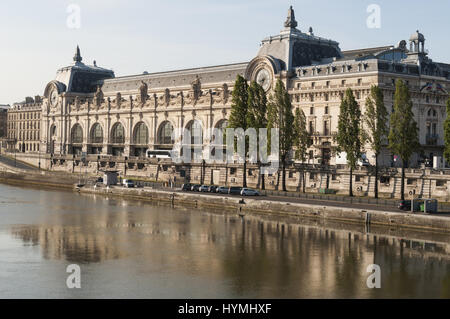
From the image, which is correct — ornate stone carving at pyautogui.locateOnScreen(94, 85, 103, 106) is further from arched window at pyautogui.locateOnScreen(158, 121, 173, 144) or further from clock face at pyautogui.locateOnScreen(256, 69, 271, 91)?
clock face at pyautogui.locateOnScreen(256, 69, 271, 91)

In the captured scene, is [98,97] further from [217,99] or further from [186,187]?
[186,187]

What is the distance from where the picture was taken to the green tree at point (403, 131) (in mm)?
89438

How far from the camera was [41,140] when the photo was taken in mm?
187875

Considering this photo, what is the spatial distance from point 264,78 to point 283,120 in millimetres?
20451

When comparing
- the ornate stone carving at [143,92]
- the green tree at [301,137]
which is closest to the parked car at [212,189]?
the green tree at [301,137]

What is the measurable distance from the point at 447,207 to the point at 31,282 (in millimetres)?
50942

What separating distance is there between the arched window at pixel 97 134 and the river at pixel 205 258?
7959 cm

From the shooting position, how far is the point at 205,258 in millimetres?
58781

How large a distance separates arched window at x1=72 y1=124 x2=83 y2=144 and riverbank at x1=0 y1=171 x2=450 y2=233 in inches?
2053

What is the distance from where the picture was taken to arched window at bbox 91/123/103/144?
16650 cm
